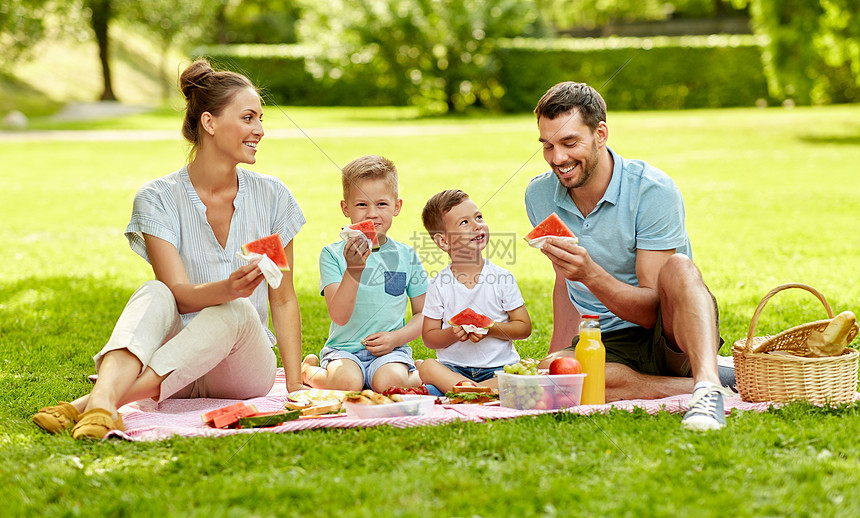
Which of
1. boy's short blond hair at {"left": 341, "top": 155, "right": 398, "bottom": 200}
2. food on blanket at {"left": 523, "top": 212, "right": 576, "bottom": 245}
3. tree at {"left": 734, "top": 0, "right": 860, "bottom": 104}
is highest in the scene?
tree at {"left": 734, "top": 0, "right": 860, "bottom": 104}

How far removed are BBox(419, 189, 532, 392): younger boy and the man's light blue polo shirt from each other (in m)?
0.39

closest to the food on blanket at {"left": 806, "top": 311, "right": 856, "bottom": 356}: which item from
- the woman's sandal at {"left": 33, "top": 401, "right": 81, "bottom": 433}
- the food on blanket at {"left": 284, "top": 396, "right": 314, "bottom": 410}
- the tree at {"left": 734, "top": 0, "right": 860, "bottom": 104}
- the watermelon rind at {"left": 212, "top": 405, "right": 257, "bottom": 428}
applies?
the food on blanket at {"left": 284, "top": 396, "right": 314, "bottom": 410}

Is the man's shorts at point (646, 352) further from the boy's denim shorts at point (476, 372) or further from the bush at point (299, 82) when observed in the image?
the bush at point (299, 82)

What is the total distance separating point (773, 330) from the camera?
554cm

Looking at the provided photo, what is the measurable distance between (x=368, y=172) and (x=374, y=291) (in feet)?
1.96

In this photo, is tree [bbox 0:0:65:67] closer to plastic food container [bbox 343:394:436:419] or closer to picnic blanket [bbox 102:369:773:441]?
picnic blanket [bbox 102:369:773:441]

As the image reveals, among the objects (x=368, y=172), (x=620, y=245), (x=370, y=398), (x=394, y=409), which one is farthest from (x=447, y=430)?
(x=368, y=172)

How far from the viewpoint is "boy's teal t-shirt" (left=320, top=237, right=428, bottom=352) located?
4.38 metres

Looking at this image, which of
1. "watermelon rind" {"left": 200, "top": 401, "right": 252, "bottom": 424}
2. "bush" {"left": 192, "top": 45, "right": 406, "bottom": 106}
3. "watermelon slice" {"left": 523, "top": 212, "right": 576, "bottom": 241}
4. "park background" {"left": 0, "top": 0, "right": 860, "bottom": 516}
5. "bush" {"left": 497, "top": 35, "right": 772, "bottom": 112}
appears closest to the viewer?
"park background" {"left": 0, "top": 0, "right": 860, "bottom": 516}

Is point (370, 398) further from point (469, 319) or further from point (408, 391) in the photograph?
point (469, 319)

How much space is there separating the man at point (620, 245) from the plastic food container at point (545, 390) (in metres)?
0.32

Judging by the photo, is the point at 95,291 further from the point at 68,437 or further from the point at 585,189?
the point at 585,189

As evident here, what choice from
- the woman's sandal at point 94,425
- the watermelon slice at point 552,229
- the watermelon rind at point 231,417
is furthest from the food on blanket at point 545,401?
the woman's sandal at point 94,425

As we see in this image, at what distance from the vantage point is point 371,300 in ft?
14.3
